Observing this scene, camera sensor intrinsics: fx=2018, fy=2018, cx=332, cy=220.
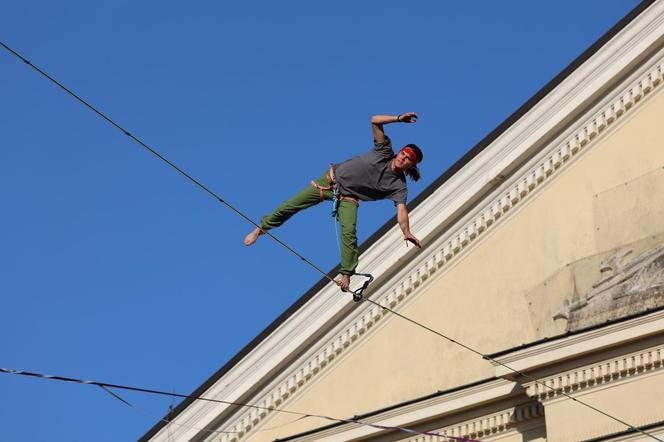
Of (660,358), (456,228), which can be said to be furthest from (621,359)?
(456,228)

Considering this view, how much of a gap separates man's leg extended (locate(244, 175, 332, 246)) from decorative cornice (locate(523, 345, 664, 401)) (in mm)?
4739

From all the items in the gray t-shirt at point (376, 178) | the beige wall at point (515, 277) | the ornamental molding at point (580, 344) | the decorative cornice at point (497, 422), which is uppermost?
the beige wall at point (515, 277)

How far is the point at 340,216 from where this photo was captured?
63.0 ft

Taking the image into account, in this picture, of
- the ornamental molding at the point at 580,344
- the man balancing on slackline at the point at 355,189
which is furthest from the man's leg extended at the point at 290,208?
the ornamental molding at the point at 580,344

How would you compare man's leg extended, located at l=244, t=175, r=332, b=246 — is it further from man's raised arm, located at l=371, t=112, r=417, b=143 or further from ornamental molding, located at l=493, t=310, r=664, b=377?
ornamental molding, located at l=493, t=310, r=664, b=377

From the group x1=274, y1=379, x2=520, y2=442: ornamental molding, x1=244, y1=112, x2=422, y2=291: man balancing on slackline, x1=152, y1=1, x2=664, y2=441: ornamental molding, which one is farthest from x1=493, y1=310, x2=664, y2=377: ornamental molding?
x1=244, y1=112, x2=422, y2=291: man balancing on slackline

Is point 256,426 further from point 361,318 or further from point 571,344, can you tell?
point 571,344

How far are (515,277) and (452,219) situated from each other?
1254 millimetres

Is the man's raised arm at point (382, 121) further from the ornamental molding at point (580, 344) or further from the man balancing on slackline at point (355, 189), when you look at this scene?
the ornamental molding at point (580, 344)

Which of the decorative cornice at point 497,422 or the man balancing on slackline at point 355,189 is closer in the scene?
the man balancing on slackline at point 355,189

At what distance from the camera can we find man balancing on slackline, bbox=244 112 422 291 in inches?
748

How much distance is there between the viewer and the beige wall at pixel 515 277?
78.2 feet

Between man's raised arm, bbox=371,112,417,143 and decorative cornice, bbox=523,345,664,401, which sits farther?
decorative cornice, bbox=523,345,664,401

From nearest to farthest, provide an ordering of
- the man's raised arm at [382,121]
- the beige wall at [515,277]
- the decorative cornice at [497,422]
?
the man's raised arm at [382,121] → the decorative cornice at [497,422] → the beige wall at [515,277]
